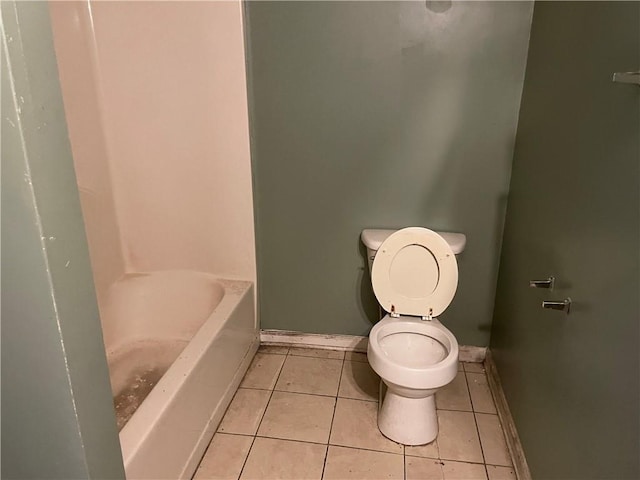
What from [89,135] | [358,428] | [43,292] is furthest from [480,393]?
[89,135]

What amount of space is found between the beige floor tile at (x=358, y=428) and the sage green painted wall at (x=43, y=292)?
114cm

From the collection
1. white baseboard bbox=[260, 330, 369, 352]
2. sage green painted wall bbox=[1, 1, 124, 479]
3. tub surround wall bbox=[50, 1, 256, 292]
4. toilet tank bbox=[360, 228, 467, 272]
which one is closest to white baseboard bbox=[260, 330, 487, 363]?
white baseboard bbox=[260, 330, 369, 352]

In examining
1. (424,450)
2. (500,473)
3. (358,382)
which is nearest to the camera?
(500,473)

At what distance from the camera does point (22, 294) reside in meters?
0.80

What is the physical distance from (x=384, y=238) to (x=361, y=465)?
92 centimetres

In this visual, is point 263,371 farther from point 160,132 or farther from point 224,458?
point 160,132

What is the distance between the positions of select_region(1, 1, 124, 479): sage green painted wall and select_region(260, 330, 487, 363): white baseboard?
160 centimetres

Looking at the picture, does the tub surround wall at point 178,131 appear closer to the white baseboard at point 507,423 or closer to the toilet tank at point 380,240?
the toilet tank at point 380,240

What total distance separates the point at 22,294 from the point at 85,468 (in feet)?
1.18

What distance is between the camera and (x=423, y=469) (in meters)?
1.80

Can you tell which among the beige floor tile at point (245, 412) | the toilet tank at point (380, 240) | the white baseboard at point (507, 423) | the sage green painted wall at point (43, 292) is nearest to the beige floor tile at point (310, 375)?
the beige floor tile at point (245, 412)

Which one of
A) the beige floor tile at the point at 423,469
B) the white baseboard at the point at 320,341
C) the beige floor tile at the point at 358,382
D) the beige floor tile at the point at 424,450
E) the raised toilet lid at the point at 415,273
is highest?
the raised toilet lid at the point at 415,273

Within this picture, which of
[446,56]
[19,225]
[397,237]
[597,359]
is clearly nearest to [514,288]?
[397,237]

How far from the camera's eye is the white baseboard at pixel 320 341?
251 cm
